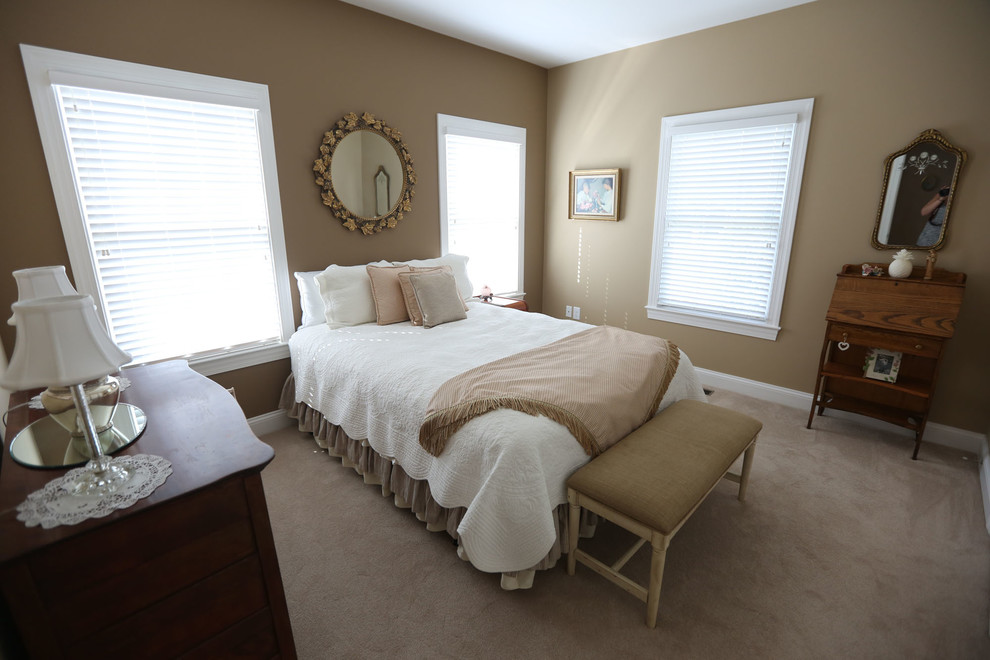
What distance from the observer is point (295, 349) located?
9.78 ft

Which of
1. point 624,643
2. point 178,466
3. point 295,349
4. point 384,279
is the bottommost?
point 624,643

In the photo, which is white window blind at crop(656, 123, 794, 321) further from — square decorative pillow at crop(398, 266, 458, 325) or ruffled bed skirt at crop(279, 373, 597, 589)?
ruffled bed skirt at crop(279, 373, 597, 589)

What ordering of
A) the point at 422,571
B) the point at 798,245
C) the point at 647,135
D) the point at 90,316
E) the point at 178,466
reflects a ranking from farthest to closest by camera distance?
the point at 647,135 → the point at 798,245 → the point at 422,571 → the point at 178,466 → the point at 90,316

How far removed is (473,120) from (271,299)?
229 centimetres

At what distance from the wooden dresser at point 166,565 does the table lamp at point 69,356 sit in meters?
0.13

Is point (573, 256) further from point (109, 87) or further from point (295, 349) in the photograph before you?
point (109, 87)

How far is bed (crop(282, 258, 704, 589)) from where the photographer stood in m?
1.68

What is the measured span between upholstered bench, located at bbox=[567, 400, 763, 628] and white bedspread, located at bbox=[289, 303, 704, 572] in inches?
5.6

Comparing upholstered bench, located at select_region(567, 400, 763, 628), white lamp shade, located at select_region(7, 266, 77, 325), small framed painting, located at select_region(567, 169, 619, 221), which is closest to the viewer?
white lamp shade, located at select_region(7, 266, 77, 325)

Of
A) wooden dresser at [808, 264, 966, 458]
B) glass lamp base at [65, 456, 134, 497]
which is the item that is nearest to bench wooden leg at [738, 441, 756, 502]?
wooden dresser at [808, 264, 966, 458]

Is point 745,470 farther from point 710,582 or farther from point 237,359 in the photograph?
point 237,359

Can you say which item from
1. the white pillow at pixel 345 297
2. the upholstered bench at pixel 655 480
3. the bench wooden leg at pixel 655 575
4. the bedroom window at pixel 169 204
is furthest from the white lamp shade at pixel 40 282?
the bench wooden leg at pixel 655 575

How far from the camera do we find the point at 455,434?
72.9 inches

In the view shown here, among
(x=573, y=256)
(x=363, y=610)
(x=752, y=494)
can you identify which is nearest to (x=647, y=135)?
(x=573, y=256)
